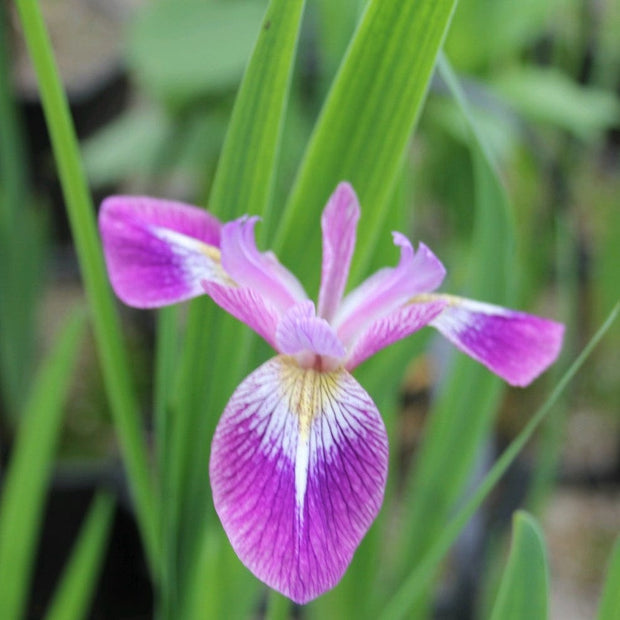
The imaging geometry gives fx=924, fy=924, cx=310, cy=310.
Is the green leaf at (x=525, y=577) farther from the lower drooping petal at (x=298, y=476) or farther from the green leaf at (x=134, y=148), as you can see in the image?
the green leaf at (x=134, y=148)

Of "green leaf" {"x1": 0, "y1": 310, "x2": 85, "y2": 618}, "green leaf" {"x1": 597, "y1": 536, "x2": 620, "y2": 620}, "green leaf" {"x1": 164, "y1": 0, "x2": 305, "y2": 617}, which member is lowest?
"green leaf" {"x1": 0, "y1": 310, "x2": 85, "y2": 618}

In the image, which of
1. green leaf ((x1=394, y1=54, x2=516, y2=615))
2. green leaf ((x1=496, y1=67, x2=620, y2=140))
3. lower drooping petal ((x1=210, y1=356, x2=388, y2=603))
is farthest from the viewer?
green leaf ((x1=496, y1=67, x2=620, y2=140))

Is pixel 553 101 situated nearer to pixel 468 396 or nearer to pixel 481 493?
pixel 468 396

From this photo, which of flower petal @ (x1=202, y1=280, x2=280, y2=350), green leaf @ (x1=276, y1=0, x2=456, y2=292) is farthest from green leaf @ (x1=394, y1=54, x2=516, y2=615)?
flower petal @ (x1=202, y1=280, x2=280, y2=350)

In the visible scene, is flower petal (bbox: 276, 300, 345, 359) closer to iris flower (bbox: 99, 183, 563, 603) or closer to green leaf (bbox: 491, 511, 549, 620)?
iris flower (bbox: 99, 183, 563, 603)

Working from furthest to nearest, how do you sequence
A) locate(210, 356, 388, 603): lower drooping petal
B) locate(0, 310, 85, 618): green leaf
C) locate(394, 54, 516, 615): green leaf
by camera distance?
1. locate(0, 310, 85, 618): green leaf
2. locate(394, 54, 516, 615): green leaf
3. locate(210, 356, 388, 603): lower drooping petal

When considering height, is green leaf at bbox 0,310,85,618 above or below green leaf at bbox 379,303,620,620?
below

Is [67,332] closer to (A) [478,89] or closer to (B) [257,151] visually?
(B) [257,151]

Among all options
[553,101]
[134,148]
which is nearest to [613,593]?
[553,101]

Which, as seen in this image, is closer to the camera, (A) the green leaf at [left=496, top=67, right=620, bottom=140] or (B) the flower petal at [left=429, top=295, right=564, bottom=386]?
(B) the flower petal at [left=429, top=295, right=564, bottom=386]
